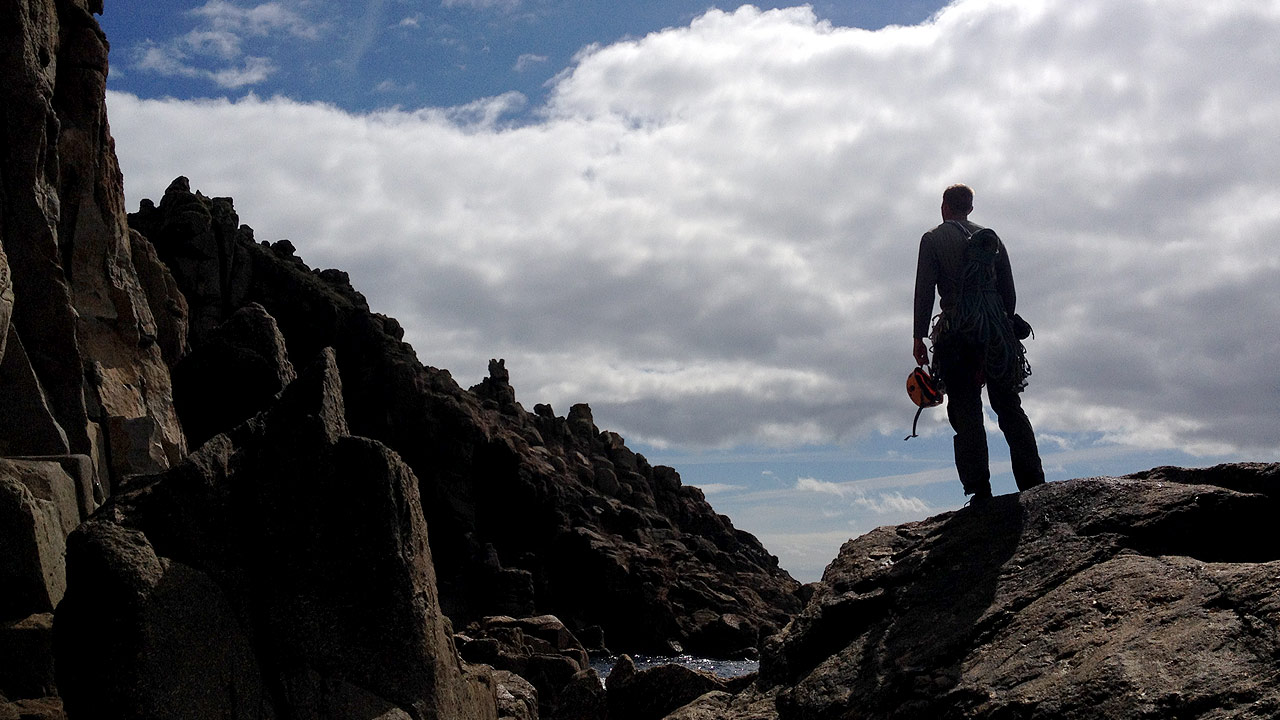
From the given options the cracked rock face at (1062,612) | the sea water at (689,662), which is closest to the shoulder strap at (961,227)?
the cracked rock face at (1062,612)

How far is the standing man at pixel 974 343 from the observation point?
810cm

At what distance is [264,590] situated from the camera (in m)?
Answer: 7.93

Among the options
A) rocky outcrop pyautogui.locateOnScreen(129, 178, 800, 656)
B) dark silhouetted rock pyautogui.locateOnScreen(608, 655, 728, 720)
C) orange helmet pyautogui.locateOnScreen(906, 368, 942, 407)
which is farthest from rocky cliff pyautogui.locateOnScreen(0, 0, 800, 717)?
rocky outcrop pyautogui.locateOnScreen(129, 178, 800, 656)

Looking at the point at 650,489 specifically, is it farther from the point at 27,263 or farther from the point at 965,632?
the point at 965,632

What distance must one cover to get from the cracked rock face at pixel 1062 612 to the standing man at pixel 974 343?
0.70m

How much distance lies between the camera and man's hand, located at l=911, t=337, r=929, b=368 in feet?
27.5

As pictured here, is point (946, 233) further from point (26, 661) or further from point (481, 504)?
point (481, 504)

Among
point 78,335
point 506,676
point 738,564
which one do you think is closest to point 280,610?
point 506,676

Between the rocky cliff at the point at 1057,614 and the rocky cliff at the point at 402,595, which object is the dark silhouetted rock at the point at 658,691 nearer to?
the rocky cliff at the point at 402,595

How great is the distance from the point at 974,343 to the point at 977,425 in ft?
2.03

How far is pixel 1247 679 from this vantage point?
15.2 feet

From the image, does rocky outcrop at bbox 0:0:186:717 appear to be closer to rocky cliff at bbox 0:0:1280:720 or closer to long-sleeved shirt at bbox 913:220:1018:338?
rocky cliff at bbox 0:0:1280:720

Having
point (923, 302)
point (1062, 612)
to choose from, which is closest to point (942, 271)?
point (923, 302)

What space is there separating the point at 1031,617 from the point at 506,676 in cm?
1168
